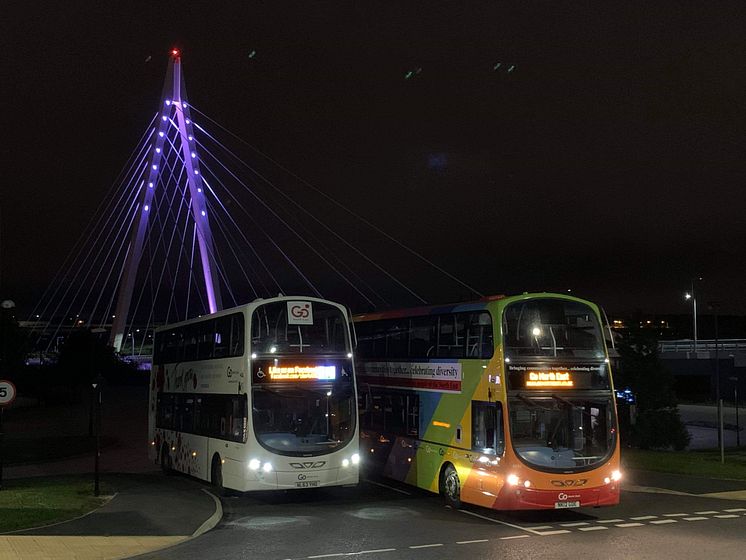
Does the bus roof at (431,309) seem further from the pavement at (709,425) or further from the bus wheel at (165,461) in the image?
the pavement at (709,425)

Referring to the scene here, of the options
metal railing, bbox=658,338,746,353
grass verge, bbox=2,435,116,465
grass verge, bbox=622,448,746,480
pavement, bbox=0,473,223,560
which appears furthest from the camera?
metal railing, bbox=658,338,746,353

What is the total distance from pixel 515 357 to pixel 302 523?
15.7 feet

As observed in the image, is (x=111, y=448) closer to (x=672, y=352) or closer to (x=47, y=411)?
(x=47, y=411)

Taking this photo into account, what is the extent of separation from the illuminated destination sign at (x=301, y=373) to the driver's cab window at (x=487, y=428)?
3.42 m

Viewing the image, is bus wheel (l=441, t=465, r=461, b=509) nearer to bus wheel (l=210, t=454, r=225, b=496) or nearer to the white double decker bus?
the white double decker bus

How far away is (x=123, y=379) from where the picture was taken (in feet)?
237

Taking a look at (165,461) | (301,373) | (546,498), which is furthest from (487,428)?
(165,461)

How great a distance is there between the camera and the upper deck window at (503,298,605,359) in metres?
15.3

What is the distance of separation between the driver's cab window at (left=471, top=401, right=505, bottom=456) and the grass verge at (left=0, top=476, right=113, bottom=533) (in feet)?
23.8

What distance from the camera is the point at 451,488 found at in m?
16.7

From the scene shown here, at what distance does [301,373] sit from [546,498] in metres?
5.69

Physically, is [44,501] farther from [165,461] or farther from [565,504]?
[565,504]

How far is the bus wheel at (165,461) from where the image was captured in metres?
22.9

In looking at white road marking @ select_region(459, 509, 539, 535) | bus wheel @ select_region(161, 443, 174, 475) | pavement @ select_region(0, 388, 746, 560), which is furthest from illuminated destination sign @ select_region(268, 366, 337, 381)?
bus wheel @ select_region(161, 443, 174, 475)
